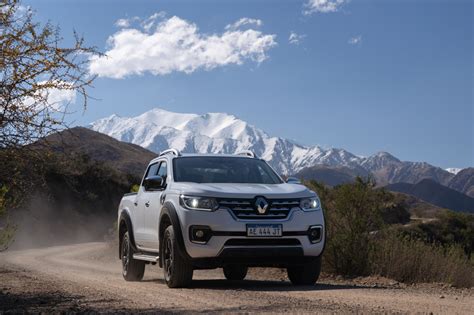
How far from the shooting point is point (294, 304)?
7953 millimetres

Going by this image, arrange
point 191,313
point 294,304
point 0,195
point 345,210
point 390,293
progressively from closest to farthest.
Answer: point 191,313 < point 294,304 < point 390,293 < point 0,195 < point 345,210

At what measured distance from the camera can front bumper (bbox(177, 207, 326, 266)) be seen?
979 centimetres

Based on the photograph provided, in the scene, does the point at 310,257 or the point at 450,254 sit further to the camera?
the point at 450,254

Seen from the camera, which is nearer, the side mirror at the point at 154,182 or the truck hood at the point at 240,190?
the truck hood at the point at 240,190

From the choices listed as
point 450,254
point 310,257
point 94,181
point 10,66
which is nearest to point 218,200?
point 310,257

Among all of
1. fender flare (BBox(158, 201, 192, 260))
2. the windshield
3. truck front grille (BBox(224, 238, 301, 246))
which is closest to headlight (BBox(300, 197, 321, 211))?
truck front grille (BBox(224, 238, 301, 246))

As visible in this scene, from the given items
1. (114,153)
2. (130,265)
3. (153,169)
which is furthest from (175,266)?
(114,153)

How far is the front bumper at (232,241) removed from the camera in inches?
385

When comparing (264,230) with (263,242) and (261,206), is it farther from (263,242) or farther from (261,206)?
(261,206)

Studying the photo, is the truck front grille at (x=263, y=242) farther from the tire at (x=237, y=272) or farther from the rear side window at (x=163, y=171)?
the tire at (x=237, y=272)

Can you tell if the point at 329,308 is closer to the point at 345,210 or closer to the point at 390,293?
the point at 390,293

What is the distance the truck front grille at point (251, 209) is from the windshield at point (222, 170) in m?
1.13

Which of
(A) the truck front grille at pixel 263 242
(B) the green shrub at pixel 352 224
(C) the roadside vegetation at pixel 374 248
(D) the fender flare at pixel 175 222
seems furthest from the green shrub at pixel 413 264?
(D) the fender flare at pixel 175 222

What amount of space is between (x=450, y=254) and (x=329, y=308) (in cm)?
803
